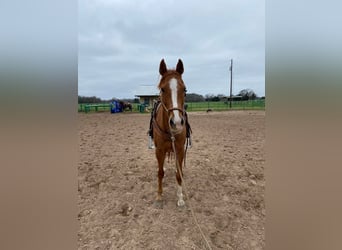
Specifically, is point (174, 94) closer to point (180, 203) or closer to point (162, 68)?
point (162, 68)

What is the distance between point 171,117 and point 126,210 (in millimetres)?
1628

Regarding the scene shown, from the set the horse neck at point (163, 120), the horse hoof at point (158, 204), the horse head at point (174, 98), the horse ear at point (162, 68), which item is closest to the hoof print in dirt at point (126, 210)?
the horse hoof at point (158, 204)

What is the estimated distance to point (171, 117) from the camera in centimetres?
236

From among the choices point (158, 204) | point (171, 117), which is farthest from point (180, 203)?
point (171, 117)

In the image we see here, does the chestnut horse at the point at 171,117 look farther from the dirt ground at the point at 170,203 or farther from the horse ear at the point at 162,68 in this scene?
the dirt ground at the point at 170,203

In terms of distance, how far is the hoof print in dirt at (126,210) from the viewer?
9.57ft
